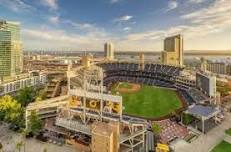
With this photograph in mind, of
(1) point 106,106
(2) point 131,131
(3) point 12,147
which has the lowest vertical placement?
(3) point 12,147

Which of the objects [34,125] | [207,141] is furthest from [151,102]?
[34,125]

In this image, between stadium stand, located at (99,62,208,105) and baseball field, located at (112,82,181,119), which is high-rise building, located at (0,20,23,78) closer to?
stadium stand, located at (99,62,208,105)

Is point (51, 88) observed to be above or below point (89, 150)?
above

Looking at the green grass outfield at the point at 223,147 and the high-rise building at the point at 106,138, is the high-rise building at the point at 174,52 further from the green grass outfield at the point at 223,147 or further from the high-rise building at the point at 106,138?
the high-rise building at the point at 106,138

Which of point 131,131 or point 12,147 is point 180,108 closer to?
point 131,131

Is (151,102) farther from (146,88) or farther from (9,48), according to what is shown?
(9,48)

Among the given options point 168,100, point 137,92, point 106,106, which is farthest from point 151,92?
point 106,106

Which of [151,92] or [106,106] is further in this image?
[151,92]

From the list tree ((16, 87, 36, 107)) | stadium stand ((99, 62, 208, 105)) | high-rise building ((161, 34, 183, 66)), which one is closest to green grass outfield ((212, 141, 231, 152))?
stadium stand ((99, 62, 208, 105))
